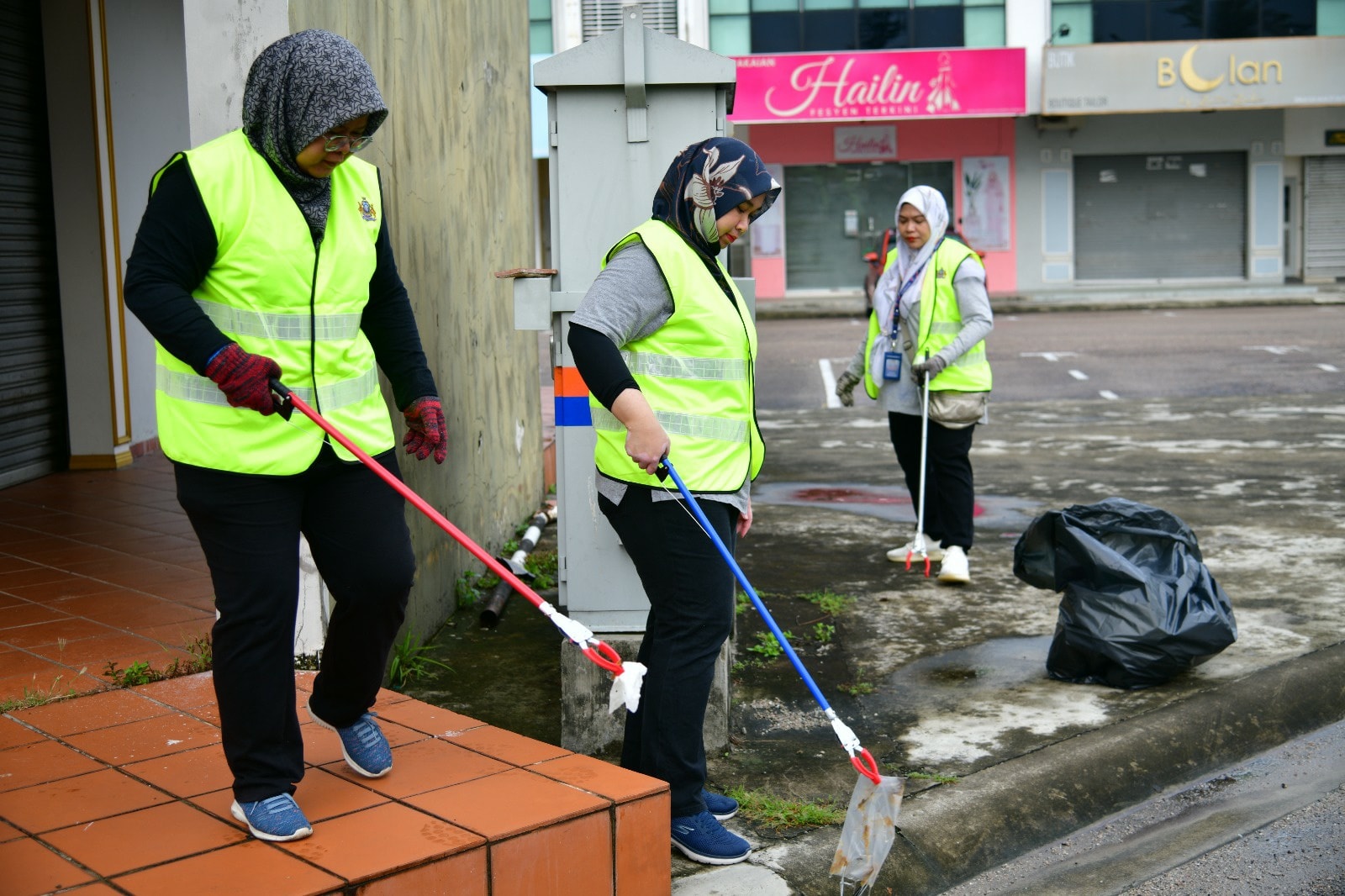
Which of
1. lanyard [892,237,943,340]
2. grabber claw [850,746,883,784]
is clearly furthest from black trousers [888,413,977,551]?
grabber claw [850,746,883,784]

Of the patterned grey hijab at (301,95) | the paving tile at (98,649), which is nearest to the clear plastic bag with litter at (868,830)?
the patterned grey hijab at (301,95)

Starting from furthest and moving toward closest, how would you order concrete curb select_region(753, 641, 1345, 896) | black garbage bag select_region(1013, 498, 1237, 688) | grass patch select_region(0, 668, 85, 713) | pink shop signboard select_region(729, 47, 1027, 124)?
1. pink shop signboard select_region(729, 47, 1027, 124)
2. black garbage bag select_region(1013, 498, 1237, 688)
3. grass patch select_region(0, 668, 85, 713)
4. concrete curb select_region(753, 641, 1345, 896)

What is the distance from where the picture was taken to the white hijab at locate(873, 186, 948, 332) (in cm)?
661

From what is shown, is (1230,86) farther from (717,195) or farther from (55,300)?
(717,195)

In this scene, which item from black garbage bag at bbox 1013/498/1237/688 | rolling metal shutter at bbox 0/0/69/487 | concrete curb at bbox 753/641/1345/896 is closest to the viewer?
concrete curb at bbox 753/641/1345/896

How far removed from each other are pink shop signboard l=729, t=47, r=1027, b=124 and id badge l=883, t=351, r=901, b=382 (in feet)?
74.8

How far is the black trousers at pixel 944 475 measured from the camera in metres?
6.54

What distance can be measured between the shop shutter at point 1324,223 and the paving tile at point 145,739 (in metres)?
30.5

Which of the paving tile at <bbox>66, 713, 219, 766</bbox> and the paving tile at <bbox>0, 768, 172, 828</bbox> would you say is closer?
the paving tile at <bbox>0, 768, 172, 828</bbox>

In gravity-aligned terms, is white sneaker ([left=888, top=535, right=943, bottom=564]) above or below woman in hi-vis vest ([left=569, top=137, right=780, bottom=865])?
below

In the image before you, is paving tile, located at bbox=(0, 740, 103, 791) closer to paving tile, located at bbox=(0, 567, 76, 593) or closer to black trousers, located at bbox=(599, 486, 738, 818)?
black trousers, located at bbox=(599, 486, 738, 818)

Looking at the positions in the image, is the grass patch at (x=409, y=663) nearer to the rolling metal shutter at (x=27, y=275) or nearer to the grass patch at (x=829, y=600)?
the grass patch at (x=829, y=600)

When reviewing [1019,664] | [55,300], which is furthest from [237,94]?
[55,300]

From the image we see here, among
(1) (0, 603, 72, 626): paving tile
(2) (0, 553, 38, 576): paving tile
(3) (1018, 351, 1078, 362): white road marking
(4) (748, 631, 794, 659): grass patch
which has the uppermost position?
(3) (1018, 351, 1078, 362): white road marking
